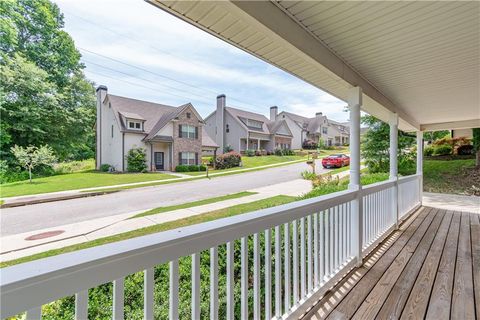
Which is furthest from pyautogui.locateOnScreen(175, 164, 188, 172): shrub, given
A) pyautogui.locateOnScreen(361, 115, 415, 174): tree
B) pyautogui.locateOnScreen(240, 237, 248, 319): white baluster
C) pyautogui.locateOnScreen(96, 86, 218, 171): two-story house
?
pyautogui.locateOnScreen(240, 237, 248, 319): white baluster

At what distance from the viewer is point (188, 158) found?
Answer: 17328 millimetres

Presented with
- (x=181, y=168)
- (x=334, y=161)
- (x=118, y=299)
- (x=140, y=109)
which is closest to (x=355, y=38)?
(x=118, y=299)

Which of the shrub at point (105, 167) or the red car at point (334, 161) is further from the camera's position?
the red car at point (334, 161)

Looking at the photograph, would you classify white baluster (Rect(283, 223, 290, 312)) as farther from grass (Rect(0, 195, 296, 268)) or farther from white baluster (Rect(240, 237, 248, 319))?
grass (Rect(0, 195, 296, 268))

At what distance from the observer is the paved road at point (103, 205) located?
5.30 m

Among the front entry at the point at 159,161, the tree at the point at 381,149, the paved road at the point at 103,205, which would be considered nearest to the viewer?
the paved road at the point at 103,205

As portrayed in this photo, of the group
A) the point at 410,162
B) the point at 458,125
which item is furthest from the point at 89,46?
the point at 410,162

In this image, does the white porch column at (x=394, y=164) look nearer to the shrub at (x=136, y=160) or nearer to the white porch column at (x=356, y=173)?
the white porch column at (x=356, y=173)

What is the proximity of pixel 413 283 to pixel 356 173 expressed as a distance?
47.6 inches

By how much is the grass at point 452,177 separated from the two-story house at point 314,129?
1707 cm

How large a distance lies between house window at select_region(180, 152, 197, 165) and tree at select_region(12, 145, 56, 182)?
39.3ft

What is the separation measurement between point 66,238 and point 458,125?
959 cm

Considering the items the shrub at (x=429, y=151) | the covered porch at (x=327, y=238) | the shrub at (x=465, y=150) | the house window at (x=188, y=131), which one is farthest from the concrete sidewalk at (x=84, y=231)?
the shrub at (x=465, y=150)

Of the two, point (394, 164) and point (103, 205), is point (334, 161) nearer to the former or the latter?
point (394, 164)
